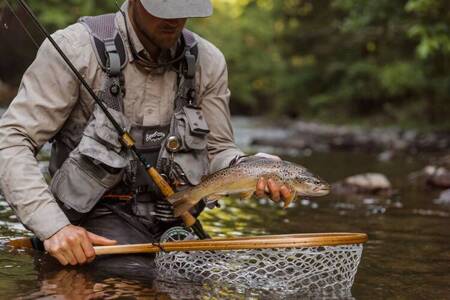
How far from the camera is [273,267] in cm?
394

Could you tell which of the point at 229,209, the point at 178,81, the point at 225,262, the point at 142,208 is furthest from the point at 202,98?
the point at 229,209

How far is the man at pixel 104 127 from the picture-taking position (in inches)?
147

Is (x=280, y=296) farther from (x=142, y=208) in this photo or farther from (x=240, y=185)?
(x=142, y=208)

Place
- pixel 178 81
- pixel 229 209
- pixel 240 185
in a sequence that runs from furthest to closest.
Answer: pixel 229 209 < pixel 178 81 < pixel 240 185

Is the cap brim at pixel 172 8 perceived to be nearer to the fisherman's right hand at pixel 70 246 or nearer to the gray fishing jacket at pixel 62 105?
the gray fishing jacket at pixel 62 105

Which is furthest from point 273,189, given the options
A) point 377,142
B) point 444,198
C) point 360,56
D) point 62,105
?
point 360,56

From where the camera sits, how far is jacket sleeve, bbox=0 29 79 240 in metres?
3.74

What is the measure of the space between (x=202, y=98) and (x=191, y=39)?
1.12ft

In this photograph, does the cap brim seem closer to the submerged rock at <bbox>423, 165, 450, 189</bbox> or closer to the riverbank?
the submerged rock at <bbox>423, 165, 450, 189</bbox>

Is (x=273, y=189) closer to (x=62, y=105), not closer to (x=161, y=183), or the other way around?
(x=161, y=183)

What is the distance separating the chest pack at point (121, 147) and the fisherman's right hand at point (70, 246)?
35 centimetres

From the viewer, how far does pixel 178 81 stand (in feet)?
13.8

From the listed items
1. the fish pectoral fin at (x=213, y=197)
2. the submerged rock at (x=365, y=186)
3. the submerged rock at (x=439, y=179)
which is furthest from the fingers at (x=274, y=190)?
the submerged rock at (x=439, y=179)

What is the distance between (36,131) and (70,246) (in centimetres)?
61
